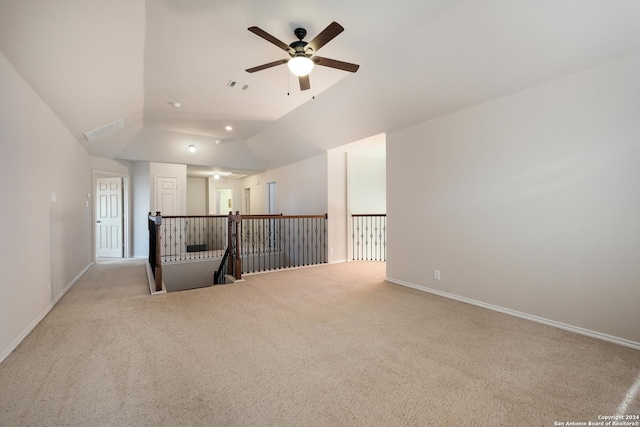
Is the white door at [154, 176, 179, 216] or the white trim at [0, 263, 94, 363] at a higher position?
the white door at [154, 176, 179, 216]

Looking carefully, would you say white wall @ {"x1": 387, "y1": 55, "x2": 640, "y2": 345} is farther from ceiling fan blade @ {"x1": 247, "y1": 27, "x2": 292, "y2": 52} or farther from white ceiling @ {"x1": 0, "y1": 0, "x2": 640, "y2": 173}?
ceiling fan blade @ {"x1": 247, "y1": 27, "x2": 292, "y2": 52}

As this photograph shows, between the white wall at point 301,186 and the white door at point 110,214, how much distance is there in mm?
4004

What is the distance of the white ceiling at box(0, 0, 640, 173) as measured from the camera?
92.3 inches

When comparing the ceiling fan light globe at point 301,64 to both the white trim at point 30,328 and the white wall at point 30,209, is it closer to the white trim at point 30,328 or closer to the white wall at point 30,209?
the white wall at point 30,209

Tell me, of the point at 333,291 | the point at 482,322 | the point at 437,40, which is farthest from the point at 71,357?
the point at 437,40

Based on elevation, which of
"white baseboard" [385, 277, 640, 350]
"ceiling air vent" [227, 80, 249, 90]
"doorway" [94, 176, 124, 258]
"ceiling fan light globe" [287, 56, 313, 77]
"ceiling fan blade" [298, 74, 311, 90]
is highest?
"ceiling air vent" [227, 80, 249, 90]

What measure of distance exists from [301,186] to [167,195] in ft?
11.7

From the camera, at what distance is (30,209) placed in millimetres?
2914

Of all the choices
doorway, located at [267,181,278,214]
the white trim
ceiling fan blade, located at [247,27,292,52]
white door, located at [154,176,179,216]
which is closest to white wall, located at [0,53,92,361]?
the white trim

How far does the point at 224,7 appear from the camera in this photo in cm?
252

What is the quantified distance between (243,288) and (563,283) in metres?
3.96

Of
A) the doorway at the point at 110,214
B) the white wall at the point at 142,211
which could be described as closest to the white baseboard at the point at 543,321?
the white wall at the point at 142,211

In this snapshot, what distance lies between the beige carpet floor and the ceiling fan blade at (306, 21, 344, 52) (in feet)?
8.61

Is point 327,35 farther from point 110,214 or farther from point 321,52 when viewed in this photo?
point 110,214
